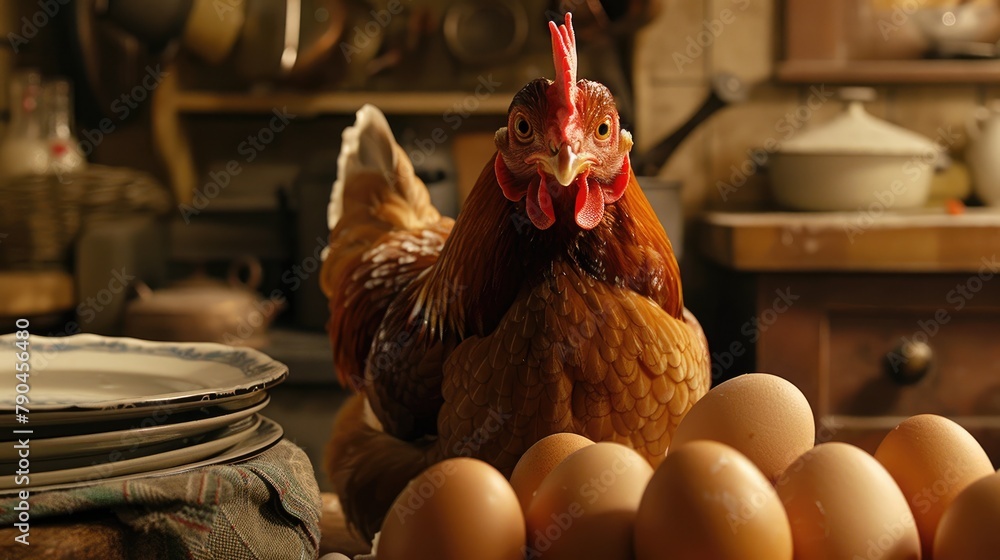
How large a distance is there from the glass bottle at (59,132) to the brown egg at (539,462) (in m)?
1.94

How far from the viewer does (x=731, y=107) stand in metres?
2.36

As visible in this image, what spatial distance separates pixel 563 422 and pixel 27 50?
230cm

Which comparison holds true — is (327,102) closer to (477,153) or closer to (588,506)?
(477,153)

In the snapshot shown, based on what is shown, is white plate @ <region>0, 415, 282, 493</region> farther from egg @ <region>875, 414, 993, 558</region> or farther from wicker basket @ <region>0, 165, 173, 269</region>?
wicker basket @ <region>0, 165, 173, 269</region>

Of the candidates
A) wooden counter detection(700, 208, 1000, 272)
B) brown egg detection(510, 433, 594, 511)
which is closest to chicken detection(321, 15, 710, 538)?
brown egg detection(510, 433, 594, 511)

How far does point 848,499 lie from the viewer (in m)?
0.41

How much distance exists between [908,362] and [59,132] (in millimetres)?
1883

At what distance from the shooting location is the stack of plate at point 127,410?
0.44 metres

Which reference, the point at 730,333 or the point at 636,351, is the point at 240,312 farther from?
the point at 636,351

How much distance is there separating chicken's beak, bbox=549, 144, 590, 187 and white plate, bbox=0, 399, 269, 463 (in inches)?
9.4

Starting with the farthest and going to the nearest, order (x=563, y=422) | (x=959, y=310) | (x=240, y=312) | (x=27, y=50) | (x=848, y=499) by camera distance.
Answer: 1. (x=27, y=50)
2. (x=240, y=312)
3. (x=959, y=310)
4. (x=563, y=422)
5. (x=848, y=499)

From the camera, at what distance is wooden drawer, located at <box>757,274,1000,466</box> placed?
1819 millimetres

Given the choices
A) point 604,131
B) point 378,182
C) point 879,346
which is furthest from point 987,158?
point 604,131

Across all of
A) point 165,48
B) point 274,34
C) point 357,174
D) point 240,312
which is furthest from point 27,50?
point 357,174
